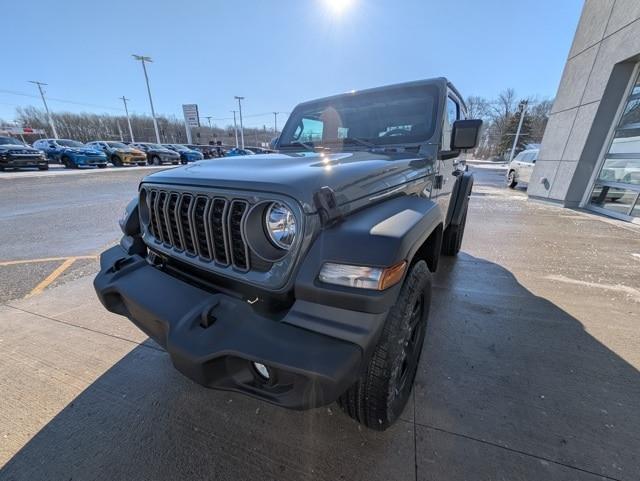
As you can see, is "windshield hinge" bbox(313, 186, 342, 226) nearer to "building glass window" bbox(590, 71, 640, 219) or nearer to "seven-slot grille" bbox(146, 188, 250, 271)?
"seven-slot grille" bbox(146, 188, 250, 271)

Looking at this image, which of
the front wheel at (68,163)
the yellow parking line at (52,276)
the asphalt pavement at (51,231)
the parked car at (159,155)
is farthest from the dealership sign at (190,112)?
the yellow parking line at (52,276)

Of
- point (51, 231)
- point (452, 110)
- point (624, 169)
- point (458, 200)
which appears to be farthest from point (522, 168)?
point (51, 231)

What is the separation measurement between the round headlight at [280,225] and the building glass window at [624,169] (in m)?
8.99

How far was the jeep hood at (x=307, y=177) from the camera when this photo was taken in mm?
1286

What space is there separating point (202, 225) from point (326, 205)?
715mm

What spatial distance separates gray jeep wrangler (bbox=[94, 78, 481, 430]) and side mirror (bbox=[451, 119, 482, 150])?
0.68 meters

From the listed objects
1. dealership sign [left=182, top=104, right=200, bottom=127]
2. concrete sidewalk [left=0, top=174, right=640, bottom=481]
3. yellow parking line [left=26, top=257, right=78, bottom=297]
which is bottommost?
yellow parking line [left=26, top=257, right=78, bottom=297]

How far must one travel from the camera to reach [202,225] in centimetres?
153

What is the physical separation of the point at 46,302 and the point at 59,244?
2406 mm

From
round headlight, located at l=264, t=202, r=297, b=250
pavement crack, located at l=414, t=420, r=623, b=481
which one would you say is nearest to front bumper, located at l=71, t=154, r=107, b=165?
round headlight, located at l=264, t=202, r=297, b=250

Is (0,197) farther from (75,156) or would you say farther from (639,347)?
(639,347)

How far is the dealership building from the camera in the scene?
22.1 feet

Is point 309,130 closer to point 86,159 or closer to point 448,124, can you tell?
point 448,124

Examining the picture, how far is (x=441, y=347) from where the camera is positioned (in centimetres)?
233
